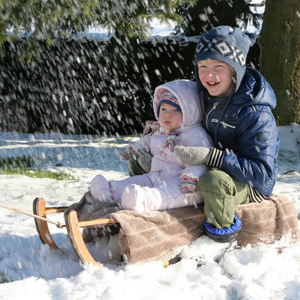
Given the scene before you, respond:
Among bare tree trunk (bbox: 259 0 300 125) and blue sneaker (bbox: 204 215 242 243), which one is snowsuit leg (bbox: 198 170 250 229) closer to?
blue sneaker (bbox: 204 215 242 243)

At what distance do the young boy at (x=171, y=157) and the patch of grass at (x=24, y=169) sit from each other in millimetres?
2676

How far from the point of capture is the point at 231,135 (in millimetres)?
2873

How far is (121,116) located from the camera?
9805 mm

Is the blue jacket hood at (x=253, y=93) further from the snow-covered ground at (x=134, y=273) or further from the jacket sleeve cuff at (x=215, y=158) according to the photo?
the snow-covered ground at (x=134, y=273)

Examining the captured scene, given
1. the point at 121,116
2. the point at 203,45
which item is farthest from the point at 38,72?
the point at 203,45

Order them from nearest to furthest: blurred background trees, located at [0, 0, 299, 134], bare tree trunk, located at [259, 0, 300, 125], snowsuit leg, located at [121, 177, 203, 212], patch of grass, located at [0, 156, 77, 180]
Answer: snowsuit leg, located at [121, 177, 203, 212], patch of grass, located at [0, 156, 77, 180], bare tree trunk, located at [259, 0, 300, 125], blurred background trees, located at [0, 0, 299, 134]

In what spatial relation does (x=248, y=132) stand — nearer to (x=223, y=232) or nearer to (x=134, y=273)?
(x=223, y=232)

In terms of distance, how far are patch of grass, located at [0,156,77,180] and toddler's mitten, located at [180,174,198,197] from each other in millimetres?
3063

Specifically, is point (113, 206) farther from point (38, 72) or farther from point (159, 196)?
point (38, 72)

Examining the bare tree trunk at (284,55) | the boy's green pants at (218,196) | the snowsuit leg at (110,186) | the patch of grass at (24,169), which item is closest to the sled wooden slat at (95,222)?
the snowsuit leg at (110,186)

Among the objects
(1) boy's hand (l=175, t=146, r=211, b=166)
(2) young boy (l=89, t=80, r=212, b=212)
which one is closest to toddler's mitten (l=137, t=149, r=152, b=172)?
(2) young boy (l=89, t=80, r=212, b=212)

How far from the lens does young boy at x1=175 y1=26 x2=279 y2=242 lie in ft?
8.68

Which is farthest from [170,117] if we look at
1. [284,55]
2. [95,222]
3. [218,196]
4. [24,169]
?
[284,55]

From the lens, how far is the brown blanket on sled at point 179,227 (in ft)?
8.02
